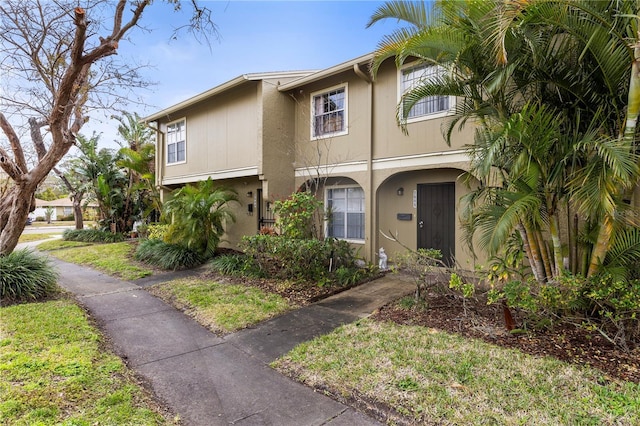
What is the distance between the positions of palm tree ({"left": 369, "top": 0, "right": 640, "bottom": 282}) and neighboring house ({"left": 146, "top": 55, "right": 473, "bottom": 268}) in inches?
84.9

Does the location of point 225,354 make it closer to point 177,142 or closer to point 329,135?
point 329,135

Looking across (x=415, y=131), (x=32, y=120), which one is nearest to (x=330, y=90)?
(x=415, y=131)

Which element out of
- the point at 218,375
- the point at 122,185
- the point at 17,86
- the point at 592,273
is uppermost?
the point at 17,86

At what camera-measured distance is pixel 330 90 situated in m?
9.95

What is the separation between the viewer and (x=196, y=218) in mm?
10641

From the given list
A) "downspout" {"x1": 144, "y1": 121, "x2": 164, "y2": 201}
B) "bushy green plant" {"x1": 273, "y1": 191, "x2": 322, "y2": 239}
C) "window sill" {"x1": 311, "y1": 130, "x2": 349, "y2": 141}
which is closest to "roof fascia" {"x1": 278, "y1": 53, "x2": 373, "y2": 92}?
"window sill" {"x1": 311, "y1": 130, "x2": 349, "y2": 141}

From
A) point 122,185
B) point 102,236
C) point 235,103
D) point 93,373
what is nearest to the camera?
point 93,373

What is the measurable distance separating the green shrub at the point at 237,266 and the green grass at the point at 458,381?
4301 mm

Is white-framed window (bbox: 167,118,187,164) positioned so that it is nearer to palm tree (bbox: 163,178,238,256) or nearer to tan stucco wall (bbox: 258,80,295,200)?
palm tree (bbox: 163,178,238,256)

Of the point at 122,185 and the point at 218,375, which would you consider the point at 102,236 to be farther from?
the point at 218,375

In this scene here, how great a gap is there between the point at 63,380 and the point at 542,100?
290 inches

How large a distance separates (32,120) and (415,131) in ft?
29.0

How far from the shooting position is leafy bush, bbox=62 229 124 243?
16328mm

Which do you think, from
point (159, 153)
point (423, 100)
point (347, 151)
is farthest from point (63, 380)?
point (159, 153)
